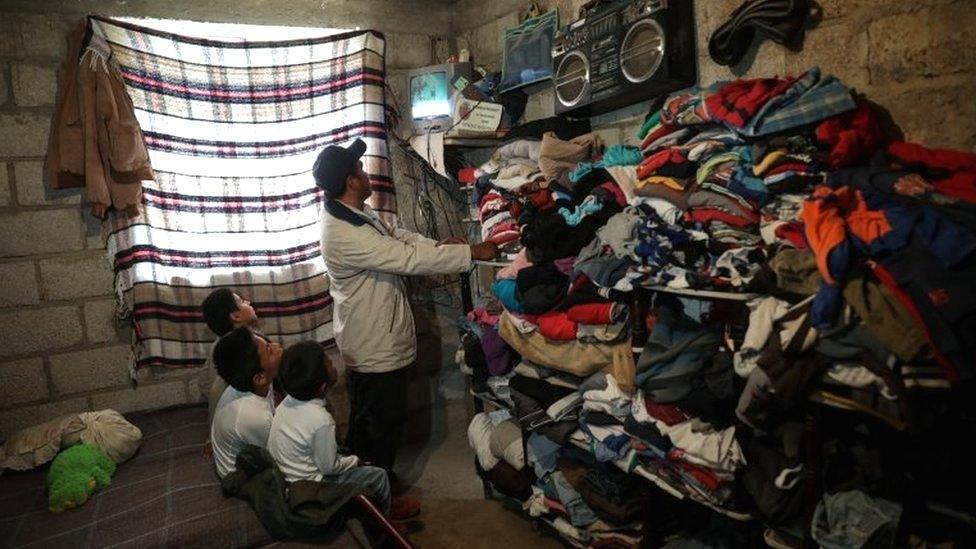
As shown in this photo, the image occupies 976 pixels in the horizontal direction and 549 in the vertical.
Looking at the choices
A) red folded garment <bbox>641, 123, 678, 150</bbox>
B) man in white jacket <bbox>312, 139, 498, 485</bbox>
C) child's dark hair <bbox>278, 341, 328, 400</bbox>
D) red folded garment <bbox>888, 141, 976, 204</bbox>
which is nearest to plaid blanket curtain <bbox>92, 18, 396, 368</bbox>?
man in white jacket <bbox>312, 139, 498, 485</bbox>

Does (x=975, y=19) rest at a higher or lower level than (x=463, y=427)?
higher

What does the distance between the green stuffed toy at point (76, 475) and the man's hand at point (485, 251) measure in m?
1.96

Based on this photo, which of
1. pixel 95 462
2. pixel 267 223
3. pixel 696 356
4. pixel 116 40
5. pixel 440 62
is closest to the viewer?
pixel 696 356

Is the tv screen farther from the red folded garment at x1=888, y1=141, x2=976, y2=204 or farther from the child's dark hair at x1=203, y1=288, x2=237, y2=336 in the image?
the red folded garment at x1=888, y1=141, x2=976, y2=204

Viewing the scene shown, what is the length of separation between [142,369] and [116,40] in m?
1.85

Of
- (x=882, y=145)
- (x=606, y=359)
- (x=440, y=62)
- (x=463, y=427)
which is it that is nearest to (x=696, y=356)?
(x=606, y=359)

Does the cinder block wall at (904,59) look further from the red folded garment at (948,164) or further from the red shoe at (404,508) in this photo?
the red shoe at (404,508)

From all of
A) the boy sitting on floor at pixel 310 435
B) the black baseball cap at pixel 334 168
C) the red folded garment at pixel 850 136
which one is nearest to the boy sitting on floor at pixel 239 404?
the boy sitting on floor at pixel 310 435

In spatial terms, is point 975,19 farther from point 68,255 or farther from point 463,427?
point 68,255

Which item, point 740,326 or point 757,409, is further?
point 740,326

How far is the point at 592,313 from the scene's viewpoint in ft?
7.00

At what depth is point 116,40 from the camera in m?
2.91

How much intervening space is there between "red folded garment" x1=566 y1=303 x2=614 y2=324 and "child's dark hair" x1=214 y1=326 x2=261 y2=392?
1.40 metres

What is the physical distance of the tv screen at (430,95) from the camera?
350 centimetres
